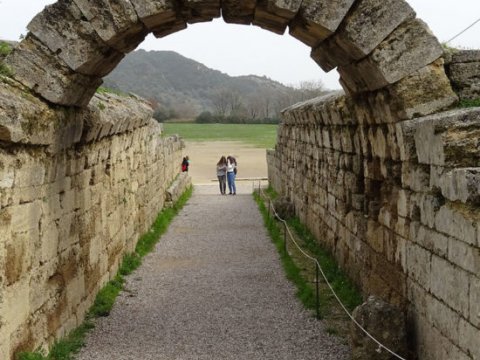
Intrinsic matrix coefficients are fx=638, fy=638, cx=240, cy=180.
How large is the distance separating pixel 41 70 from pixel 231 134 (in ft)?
177

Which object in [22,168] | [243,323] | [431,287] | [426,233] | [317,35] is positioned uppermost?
[317,35]

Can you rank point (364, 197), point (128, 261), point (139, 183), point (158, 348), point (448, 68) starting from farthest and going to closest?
point (139, 183) < point (128, 261) < point (364, 197) < point (158, 348) < point (448, 68)

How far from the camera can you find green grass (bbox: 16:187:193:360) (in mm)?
6598

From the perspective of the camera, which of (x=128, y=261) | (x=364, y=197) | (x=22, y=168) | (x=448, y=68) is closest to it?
(x=22, y=168)

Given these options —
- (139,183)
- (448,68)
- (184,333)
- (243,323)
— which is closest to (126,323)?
(184,333)

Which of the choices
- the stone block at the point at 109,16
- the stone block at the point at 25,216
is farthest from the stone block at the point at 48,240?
the stone block at the point at 109,16

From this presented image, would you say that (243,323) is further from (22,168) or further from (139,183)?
(139,183)

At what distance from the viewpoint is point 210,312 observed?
8570mm

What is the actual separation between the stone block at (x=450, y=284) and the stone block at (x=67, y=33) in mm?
3888

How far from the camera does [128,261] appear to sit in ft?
36.8

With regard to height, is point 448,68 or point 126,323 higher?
point 448,68

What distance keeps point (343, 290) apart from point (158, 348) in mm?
2962

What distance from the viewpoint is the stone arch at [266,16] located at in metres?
6.21

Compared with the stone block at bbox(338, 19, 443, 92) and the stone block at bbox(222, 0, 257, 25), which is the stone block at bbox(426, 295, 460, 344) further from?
the stone block at bbox(222, 0, 257, 25)
